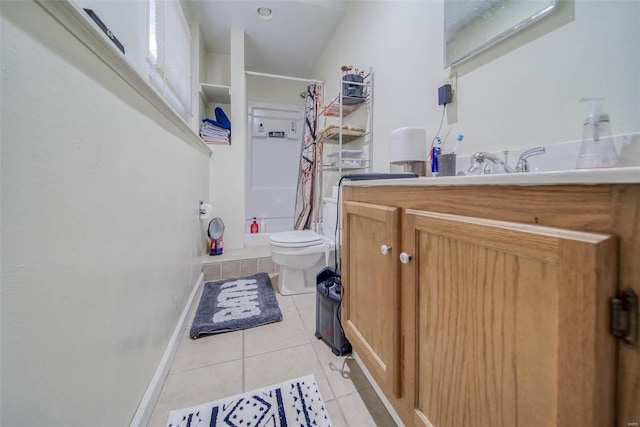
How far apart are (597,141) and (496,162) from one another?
0.24 m

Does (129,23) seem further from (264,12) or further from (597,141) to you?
(597,141)

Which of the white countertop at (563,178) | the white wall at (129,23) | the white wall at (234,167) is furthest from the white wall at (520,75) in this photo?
the white wall at (234,167)

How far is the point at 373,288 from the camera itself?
825mm

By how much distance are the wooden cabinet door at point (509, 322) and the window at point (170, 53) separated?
1575 mm

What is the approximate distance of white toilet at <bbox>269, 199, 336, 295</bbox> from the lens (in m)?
1.74

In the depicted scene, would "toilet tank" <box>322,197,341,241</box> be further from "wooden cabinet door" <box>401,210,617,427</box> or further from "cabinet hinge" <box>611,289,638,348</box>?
"cabinet hinge" <box>611,289,638,348</box>

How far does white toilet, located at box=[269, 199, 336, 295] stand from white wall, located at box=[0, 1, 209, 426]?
0.93 metres

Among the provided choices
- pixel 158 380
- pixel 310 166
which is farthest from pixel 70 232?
pixel 310 166

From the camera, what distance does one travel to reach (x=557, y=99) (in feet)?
2.51

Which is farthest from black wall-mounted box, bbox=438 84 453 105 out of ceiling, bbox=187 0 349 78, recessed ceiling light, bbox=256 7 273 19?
recessed ceiling light, bbox=256 7 273 19

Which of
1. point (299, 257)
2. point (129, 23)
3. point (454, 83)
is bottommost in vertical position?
point (299, 257)

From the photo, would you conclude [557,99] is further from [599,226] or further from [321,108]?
[321,108]

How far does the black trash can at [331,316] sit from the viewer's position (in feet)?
3.89

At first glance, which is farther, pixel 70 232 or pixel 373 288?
pixel 373 288
